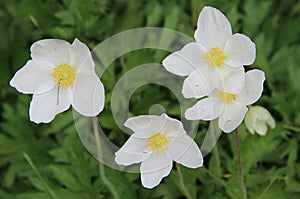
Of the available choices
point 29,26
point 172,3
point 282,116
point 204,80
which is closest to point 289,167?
point 282,116

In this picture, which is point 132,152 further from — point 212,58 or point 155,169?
point 212,58

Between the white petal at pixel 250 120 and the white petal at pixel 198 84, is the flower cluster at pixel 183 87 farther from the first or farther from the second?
the white petal at pixel 250 120

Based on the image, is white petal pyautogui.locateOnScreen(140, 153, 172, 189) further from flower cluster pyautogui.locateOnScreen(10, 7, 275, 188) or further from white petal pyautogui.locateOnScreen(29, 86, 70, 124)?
white petal pyautogui.locateOnScreen(29, 86, 70, 124)

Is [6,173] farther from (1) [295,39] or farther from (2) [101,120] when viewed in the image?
(1) [295,39]

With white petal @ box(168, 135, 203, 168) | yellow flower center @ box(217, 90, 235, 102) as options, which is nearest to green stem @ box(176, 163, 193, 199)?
white petal @ box(168, 135, 203, 168)

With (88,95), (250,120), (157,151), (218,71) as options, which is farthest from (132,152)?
(250,120)

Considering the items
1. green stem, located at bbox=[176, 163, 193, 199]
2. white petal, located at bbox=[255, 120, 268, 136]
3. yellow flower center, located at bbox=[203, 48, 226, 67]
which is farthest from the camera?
white petal, located at bbox=[255, 120, 268, 136]
